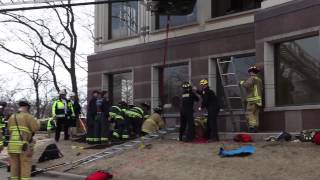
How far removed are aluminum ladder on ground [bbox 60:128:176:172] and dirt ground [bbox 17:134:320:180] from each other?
1.16 feet

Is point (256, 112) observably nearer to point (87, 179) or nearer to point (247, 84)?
point (247, 84)

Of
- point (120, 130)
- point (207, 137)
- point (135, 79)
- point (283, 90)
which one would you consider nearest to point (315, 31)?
point (283, 90)

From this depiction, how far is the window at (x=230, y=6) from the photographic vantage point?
18.8 m

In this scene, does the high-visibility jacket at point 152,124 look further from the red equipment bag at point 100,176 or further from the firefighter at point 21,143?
the firefighter at point 21,143

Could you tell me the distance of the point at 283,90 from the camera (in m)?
15.7

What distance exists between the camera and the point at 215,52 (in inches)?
746

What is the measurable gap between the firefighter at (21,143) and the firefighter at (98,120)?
6450 mm

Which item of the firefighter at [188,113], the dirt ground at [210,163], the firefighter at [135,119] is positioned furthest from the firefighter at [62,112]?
the firefighter at [188,113]

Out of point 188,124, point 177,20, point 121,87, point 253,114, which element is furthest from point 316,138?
point 121,87

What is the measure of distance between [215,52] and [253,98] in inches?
155

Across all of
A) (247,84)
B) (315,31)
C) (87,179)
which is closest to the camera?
(87,179)

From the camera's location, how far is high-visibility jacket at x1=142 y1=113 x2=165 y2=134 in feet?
Answer: 58.1

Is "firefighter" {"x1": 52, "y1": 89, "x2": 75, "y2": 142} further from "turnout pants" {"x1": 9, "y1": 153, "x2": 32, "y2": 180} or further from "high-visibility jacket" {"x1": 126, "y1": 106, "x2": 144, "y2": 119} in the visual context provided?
"turnout pants" {"x1": 9, "y1": 153, "x2": 32, "y2": 180}

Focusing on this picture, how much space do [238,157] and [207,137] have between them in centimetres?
339
